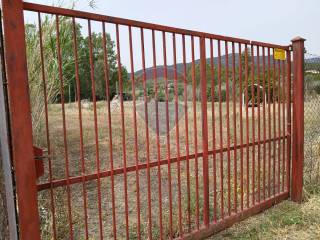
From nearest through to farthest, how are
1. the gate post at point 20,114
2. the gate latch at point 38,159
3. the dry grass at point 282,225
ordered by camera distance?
the gate post at point 20,114, the gate latch at point 38,159, the dry grass at point 282,225

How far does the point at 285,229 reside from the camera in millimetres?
3789

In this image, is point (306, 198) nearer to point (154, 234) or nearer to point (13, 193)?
point (154, 234)

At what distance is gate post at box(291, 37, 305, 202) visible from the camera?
14.7ft

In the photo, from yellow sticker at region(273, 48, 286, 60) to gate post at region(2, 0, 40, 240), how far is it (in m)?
3.10

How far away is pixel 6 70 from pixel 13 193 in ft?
2.42

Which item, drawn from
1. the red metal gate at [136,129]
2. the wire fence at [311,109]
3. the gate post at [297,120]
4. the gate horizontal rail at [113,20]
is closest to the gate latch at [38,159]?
the red metal gate at [136,129]

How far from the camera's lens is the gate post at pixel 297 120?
4.49 meters

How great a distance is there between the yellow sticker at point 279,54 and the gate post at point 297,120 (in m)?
0.18

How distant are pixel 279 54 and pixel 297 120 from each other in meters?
0.88

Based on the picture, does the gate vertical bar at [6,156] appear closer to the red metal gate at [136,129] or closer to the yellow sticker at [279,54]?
the red metal gate at [136,129]

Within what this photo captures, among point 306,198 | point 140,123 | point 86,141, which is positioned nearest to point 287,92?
point 306,198

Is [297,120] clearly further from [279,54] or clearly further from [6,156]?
[6,156]

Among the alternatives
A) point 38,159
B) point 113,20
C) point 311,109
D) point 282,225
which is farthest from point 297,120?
point 38,159

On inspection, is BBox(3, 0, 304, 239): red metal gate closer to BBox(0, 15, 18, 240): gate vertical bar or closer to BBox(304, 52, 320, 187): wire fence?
BBox(0, 15, 18, 240): gate vertical bar
